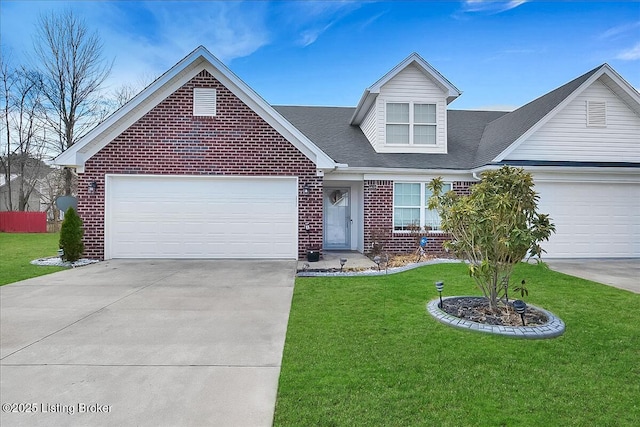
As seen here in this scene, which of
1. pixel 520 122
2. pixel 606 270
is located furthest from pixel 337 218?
pixel 606 270

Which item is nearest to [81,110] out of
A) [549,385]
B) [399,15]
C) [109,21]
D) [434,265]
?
[109,21]

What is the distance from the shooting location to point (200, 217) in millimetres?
10523

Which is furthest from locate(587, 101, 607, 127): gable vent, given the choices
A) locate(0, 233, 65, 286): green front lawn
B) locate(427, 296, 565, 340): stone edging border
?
locate(0, 233, 65, 286): green front lawn

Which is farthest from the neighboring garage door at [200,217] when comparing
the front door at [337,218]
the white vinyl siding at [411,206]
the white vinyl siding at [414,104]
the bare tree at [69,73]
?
the bare tree at [69,73]

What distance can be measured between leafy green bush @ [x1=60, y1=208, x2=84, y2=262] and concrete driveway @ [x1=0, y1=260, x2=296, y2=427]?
2.27 meters

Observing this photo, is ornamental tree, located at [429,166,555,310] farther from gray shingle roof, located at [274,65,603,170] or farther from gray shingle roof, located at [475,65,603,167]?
gray shingle roof, located at [475,65,603,167]

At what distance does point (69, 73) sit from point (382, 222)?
23679 mm

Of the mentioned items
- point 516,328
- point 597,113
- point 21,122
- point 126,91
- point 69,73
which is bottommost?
point 516,328

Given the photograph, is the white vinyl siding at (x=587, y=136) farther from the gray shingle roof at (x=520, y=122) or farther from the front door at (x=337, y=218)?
the front door at (x=337, y=218)

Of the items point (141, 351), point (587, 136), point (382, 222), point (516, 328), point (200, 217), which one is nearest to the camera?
point (141, 351)

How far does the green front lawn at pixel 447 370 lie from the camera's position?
2801 mm

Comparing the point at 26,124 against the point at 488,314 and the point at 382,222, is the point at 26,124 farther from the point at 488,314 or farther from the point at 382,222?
the point at 488,314

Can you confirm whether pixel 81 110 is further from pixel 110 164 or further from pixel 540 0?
pixel 540 0

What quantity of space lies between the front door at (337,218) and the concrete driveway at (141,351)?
5371 millimetres
